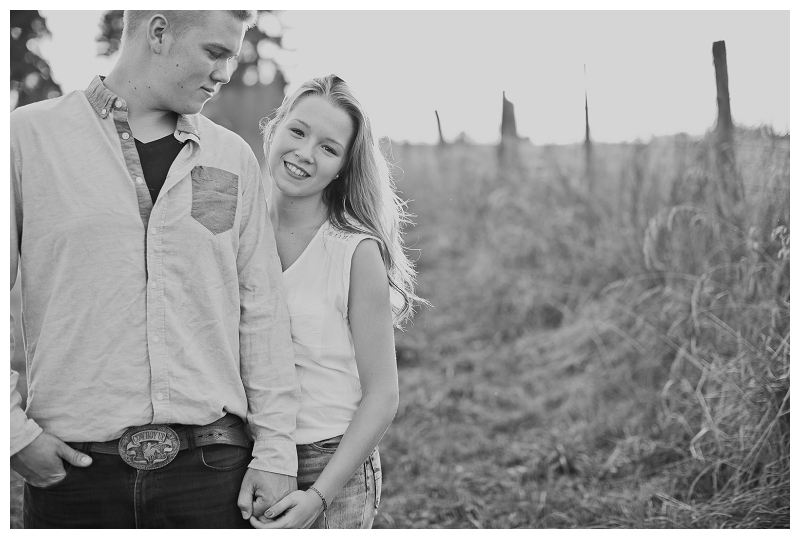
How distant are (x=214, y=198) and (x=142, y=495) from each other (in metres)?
0.62

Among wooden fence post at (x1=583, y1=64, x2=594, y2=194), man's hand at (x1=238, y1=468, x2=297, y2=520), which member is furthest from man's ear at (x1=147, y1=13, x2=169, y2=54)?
wooden fence post at (x1=583, y1=64, x2=594, y2=194)

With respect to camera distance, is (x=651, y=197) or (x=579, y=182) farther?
(x=579, y=182)

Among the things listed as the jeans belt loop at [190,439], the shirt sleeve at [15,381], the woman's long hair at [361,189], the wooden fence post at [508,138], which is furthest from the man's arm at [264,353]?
the wooden fence post at [508,138]

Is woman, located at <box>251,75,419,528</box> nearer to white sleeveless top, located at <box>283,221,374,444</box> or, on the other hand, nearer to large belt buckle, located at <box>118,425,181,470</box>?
white sleeveless top, located at <box>283,221,374,444</box>

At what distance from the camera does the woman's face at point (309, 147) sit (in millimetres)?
1909

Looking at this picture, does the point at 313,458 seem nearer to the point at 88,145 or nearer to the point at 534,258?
the point at 88,145

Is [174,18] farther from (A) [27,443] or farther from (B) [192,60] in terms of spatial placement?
(A) [27,443]

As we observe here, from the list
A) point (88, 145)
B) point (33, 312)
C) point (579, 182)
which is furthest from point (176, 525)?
point (579, 182)

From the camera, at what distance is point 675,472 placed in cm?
307

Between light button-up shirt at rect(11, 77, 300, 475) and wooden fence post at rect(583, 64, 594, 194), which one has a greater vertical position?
wooden fence post at rect(583, 64, 594, 194)

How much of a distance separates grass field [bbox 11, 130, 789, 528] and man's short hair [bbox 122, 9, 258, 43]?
1.98m

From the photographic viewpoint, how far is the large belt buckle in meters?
1.52

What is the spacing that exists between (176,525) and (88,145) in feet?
2.60

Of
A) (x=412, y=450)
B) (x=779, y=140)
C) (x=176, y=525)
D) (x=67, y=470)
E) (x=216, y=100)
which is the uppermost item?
(x=216, y=100)
